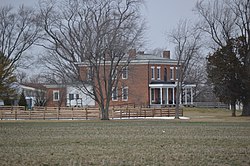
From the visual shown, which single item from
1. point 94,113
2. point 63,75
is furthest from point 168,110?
point 63,75

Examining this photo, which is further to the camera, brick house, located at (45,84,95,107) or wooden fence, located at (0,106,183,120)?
brick house, located at (45,84,95,107)

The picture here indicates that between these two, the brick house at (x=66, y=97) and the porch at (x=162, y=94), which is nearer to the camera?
the porch at (x=162, y=94)

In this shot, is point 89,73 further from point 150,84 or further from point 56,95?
point 56,95

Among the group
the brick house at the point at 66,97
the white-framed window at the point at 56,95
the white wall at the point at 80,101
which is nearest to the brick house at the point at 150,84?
the white wall at the point at 80,101

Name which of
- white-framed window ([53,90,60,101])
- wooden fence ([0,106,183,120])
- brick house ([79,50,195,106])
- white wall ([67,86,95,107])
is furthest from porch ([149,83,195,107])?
wooden fence ([0,106,183,120])

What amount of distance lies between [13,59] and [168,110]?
19.9 metres

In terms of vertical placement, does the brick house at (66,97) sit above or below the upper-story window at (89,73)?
below

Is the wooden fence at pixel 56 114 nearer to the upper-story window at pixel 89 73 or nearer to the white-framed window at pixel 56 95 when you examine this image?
the upper-story window at pixel 89 73

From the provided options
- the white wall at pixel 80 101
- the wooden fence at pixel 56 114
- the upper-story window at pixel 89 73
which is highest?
the upper-story window at pixel 89 73

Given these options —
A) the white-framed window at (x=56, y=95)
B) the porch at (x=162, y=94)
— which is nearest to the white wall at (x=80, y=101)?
the white-framed window at (x=56, y=95)

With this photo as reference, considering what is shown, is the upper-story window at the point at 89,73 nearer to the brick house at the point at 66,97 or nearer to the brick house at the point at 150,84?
the brick house at the point at 150,84

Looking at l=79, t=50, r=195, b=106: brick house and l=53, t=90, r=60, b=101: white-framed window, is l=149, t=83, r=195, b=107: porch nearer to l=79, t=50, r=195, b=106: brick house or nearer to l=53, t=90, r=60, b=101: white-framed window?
l=79, t=50, r=195, b=106: brick house

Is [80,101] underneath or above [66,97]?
underneath

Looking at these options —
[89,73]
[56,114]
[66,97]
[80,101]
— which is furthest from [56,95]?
[89,73]
